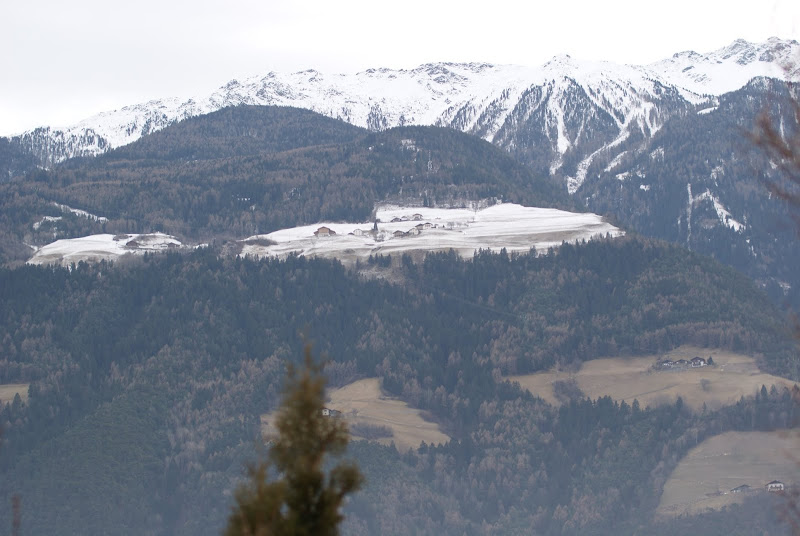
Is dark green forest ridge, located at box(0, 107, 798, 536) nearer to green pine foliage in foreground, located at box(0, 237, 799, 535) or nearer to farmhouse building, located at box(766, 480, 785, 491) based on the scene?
green pine foliage in foreground, located at box(0, 237, 799, 535)

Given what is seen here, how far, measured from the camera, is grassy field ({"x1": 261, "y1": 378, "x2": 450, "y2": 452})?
543 ft

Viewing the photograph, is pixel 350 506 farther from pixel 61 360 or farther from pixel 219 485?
pixel 61 360

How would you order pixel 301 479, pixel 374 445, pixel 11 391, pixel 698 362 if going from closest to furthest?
pixel 301 479, pixel 374 445, pixel 11 391, pixel 698 362

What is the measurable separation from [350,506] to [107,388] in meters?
42.3

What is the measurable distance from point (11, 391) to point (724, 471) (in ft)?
306

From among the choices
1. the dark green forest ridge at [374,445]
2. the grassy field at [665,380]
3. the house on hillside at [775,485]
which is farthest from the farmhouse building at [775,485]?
the grassy field at [665,380]

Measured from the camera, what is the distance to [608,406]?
17100 cm

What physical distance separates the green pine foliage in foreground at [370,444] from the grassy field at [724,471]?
5.80 feet

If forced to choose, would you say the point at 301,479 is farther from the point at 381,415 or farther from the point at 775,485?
the point at 381,415

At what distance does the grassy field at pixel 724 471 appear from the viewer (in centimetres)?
14175

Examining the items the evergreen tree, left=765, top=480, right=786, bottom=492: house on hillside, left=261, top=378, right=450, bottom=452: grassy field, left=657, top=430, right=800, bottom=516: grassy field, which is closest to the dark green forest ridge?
left=657, top=430, right=800, bottom=516: grassy field

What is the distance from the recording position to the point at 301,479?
32156 millimetres

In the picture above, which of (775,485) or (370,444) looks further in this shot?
(370,444)

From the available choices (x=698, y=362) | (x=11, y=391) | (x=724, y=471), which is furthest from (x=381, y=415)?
(x=11, y=391)
